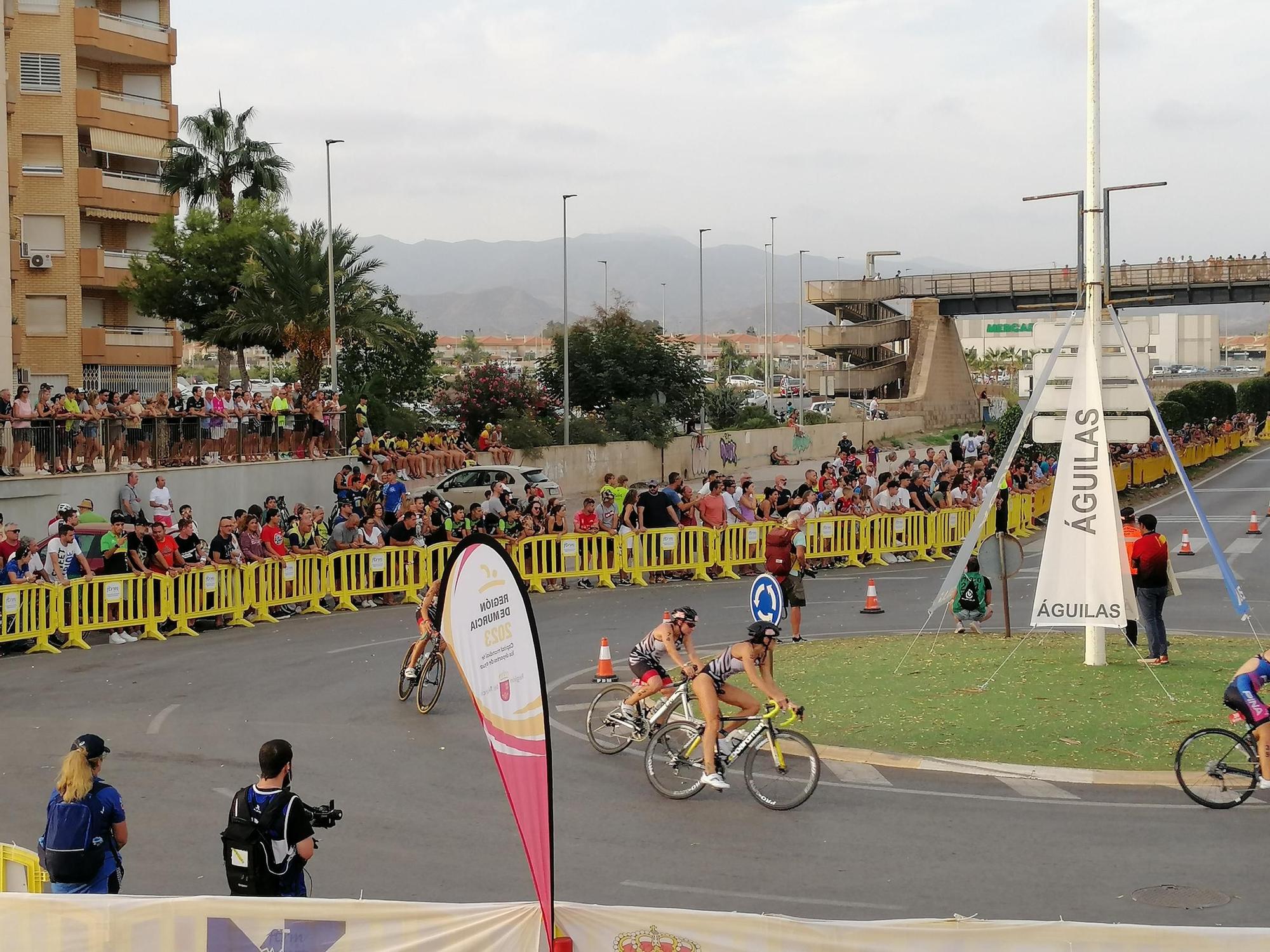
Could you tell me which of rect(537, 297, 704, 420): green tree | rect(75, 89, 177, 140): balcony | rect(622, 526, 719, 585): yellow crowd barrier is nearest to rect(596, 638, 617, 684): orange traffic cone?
rect(622, 526, 719, 585): yellow crowd barrier

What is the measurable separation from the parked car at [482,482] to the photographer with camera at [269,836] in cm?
2669

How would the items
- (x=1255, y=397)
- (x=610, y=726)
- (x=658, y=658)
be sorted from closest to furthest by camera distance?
(x=658, y=658) < (x=610, y=726) < (x=1255, y=397)

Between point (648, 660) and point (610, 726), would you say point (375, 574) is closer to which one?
point (610, 726)

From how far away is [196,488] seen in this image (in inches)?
1119

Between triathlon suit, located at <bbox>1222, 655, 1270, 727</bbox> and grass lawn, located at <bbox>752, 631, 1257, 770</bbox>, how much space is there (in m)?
1.31

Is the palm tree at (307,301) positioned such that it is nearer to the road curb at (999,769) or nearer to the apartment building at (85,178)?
the apartment building at (85,178)

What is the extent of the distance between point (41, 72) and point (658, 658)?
4499cm

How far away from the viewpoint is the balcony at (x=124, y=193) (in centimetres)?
5119

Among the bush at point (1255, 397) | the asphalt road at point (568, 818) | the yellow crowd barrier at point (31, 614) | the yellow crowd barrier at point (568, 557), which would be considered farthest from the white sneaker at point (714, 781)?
the bush at point (1255, 397)

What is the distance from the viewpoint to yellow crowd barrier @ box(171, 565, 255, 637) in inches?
826

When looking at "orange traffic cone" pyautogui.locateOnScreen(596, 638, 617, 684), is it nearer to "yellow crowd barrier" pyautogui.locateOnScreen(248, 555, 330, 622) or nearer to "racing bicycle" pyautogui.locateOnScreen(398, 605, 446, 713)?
"racing bicycle" pyautogui.locateOnScreen(398, 605, 446, 713)

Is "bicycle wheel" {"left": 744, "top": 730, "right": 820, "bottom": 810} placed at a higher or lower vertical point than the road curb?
higher

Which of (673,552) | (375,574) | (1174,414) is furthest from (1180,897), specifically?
(1174,414)

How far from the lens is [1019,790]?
472 inches
